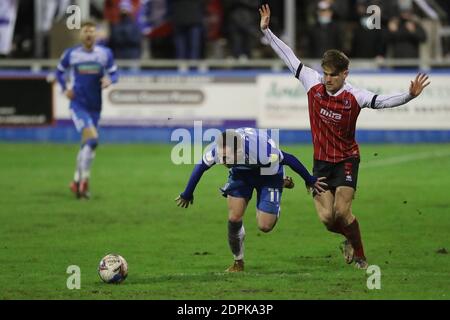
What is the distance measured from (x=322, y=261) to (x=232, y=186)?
146 centimetres

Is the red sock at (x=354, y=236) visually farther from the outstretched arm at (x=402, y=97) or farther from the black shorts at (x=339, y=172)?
the outstretched arm at (x=402, y=97)

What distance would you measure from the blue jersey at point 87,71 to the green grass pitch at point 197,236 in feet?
4.96

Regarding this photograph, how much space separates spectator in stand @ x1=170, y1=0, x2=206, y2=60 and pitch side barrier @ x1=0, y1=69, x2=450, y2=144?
3.27 ft

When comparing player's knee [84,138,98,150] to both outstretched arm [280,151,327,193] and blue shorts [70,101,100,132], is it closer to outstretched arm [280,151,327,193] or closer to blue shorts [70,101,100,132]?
blue shorts [70,101,100,132]

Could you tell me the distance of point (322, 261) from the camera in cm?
1256

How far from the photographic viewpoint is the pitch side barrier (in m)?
25.8

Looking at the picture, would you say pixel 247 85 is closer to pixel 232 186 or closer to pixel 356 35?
pixel 356 35

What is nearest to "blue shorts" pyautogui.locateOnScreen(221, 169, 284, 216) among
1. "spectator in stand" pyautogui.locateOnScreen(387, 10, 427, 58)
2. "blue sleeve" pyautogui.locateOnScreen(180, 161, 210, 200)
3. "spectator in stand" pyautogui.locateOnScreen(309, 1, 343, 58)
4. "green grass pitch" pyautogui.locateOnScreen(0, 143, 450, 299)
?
"blue sleeve" pyautogui.locateOnScreen(180, 161, 210, 200)

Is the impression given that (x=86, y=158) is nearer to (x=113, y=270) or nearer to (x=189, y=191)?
(x=189, y=191)

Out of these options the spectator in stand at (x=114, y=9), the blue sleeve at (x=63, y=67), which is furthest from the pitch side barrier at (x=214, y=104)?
the blue sleeve at (x=63, y=67)

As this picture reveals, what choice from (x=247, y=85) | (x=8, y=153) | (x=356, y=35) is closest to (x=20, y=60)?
(x=8, y=153)

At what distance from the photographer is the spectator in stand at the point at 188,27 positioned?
2614cm
